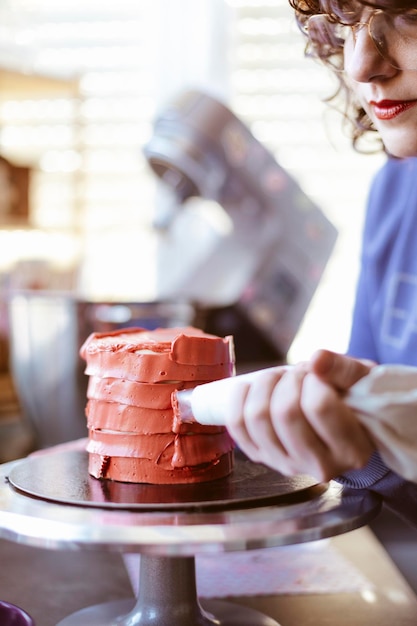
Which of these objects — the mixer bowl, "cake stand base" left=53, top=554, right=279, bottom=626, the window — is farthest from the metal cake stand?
the window

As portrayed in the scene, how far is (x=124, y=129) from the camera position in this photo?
306 cm

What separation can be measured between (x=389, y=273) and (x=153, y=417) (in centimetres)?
67

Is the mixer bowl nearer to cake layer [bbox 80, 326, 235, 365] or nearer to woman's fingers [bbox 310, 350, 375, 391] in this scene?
cake layer [bbox 80, 326, 235, 365]

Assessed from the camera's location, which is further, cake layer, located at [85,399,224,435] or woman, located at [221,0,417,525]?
cake layer, located at [85,399,224,435]

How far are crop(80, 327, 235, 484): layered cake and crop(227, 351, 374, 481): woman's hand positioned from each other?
179 millimetres

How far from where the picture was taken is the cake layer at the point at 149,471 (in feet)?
2.44

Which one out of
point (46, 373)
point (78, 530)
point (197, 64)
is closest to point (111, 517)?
point (78, 530)

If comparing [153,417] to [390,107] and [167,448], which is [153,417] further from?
[390,107]

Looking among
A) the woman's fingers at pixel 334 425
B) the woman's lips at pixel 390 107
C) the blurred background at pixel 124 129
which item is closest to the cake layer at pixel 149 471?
the woman's fingers at pixel 334 425

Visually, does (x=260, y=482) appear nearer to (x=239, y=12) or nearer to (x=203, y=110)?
(x=203, y=110)

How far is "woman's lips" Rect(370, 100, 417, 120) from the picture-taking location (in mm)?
796

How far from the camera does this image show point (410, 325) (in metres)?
1.21

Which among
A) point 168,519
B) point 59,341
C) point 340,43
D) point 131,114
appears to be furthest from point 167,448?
point 131,114

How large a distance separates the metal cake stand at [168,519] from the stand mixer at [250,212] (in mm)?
1114
